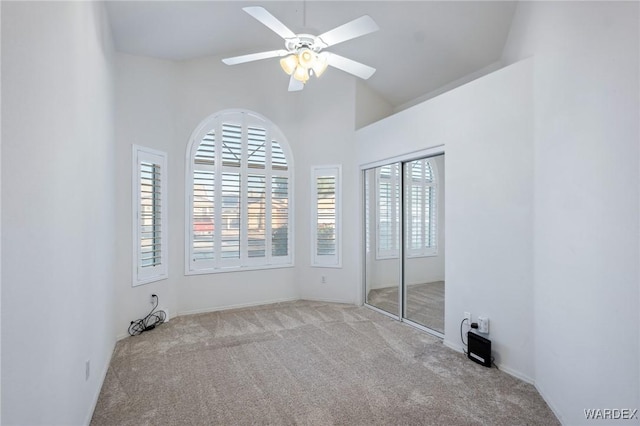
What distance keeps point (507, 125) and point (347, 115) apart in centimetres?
256

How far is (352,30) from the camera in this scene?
2.25 m

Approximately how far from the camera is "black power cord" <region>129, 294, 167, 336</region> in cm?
368

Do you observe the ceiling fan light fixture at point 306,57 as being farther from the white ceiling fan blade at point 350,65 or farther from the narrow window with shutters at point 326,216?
the narrow window with shutters at point 326,216

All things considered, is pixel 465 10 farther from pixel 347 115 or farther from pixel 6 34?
pixel 6 34

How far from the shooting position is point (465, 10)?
326 cm

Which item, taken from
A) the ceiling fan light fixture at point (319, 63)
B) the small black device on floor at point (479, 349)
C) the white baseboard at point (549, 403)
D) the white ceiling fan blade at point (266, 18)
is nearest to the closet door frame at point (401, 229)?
the small black device on floor at point (479, 349)

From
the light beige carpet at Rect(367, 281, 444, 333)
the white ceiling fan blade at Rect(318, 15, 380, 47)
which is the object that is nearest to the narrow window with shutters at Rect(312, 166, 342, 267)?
the light beige carpet at Rect(367, 281, 444, 333)

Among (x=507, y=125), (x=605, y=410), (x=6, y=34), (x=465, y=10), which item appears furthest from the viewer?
(x=465, y=10)

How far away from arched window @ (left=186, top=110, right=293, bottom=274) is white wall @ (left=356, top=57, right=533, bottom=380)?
2.41 m

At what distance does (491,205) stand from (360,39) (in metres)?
2.61

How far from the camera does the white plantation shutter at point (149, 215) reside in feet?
12.2

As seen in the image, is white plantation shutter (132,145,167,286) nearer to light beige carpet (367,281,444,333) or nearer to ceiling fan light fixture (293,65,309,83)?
ceiling fan light fixture (293,65,309,83)

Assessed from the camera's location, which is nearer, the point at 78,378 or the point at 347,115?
the point at 78,378

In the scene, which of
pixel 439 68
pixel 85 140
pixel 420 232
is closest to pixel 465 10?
pixel 439 68
